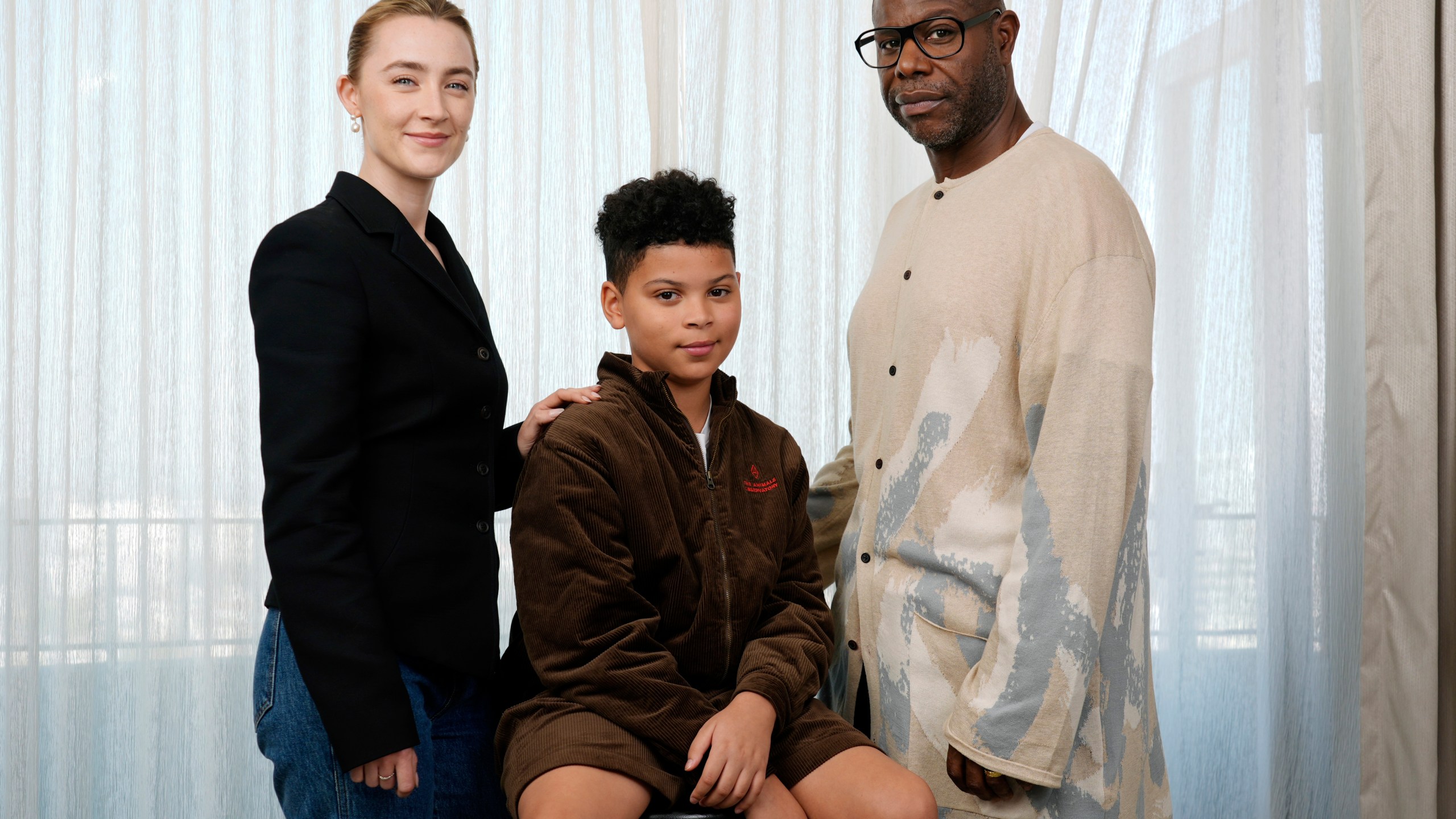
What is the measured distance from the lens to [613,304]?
56.7 inches

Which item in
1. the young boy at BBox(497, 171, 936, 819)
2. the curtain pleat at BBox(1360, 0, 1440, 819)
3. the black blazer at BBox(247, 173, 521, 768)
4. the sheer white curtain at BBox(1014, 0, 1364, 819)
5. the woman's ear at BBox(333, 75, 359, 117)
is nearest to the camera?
the black blazer at BBox(247, 173, 521, 768)

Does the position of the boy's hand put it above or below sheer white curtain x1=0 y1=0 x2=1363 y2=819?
below

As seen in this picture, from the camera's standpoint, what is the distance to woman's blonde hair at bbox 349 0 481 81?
124 cm

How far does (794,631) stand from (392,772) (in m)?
0.50

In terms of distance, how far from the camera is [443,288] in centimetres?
121

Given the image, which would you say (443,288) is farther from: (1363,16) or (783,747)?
(1363,16)

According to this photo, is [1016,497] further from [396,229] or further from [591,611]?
[396,229]

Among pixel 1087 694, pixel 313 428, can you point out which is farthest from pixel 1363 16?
pixel 313 428

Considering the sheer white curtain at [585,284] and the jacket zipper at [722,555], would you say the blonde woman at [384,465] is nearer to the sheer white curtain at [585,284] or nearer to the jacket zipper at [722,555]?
the jacket zipper at [722,555]

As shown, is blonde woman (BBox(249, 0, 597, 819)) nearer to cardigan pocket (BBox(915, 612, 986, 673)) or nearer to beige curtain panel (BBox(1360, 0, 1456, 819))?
cardigan pocket (BBox(915, 612, 986, 673))

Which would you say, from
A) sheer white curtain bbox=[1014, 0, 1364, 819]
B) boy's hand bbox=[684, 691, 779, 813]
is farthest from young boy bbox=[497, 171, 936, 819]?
sheer white curtain bbox=[1014, 0, 1364, 819]

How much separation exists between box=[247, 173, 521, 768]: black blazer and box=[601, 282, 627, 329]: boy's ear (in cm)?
20

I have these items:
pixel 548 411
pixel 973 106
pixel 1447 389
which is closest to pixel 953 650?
pixel 548 411

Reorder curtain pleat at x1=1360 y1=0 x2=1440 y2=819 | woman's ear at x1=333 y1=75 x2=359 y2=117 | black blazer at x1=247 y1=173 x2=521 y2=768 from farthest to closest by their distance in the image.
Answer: curtain pleat at x1=1360 y1=0 x2=1440 y2=819
woman's ear at x1=333 y1=75 x2=359 y2=117
black blazer at x1=247 y1=173 x2=521 y2=768
